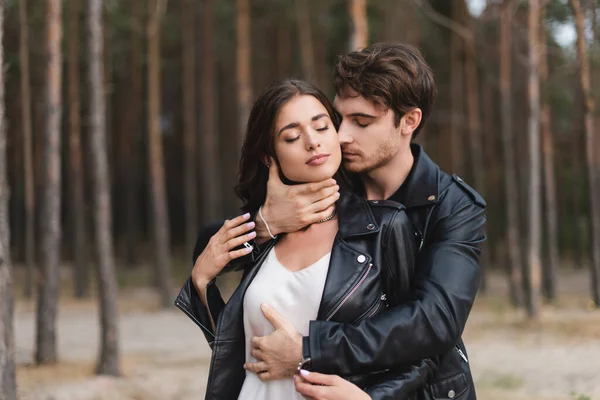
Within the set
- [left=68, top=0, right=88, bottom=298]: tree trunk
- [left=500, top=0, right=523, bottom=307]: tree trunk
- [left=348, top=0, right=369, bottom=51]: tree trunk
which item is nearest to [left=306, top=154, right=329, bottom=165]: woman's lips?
[left=348, top=0, right=369, bottom=51]: tree trunk

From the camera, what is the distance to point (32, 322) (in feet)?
56.1

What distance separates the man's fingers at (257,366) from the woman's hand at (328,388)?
144 mm

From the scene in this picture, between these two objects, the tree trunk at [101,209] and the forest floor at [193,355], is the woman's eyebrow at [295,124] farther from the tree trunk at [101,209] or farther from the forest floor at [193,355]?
the tree trunk at [101,209]

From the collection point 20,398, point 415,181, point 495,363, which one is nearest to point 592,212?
point 495,363

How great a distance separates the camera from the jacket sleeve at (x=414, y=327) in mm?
2281

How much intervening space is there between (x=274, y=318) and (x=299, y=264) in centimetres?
21

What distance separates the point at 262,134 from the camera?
2.59m

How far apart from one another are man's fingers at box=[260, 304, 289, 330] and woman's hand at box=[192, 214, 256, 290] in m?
0.26

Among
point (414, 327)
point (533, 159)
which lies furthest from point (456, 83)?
point (414, 327)

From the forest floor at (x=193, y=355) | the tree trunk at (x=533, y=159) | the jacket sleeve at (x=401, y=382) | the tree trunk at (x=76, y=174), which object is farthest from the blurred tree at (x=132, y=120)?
the jacket sleeve at (x=401, y=382)

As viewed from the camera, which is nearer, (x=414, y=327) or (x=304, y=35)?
(x=414, y=327)

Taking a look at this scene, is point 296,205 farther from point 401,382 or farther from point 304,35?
point 304,35

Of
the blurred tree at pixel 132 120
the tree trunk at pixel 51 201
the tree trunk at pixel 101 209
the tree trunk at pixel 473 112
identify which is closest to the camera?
the tree trunk at pixel 101 209

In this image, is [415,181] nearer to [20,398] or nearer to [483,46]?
[20,398]
